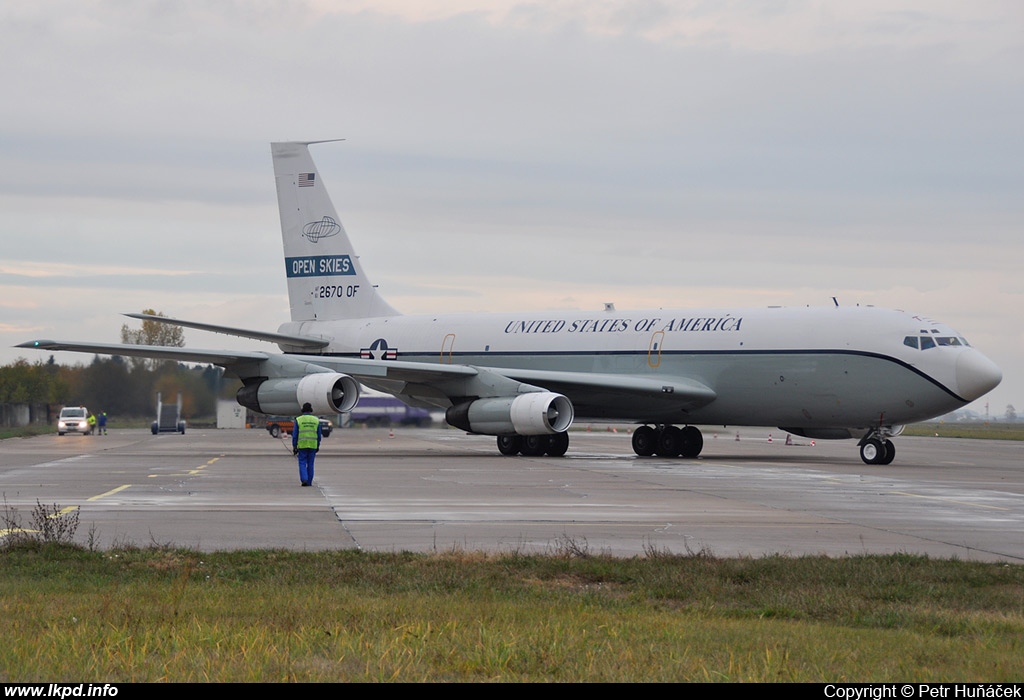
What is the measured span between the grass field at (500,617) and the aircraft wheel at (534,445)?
21.0 metres

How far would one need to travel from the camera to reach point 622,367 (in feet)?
109

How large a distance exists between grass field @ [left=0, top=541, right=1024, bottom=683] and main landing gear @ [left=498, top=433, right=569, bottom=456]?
20.9 meters

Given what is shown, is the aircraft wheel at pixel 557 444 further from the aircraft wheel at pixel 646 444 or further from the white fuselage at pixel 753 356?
the aircraft wheel at pixel 646 444

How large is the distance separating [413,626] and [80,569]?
3.99 meters

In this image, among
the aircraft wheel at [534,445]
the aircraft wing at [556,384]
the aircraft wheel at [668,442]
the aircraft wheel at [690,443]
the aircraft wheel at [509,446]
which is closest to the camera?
the aircraft wing at [556,384]

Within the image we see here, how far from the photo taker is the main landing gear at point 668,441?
33844 millimetres

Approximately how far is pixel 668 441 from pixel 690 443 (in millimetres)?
619

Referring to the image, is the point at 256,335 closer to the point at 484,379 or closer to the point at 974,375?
the point at 484,379

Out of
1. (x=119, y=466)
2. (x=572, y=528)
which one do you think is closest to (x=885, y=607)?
(x=572, y=528)

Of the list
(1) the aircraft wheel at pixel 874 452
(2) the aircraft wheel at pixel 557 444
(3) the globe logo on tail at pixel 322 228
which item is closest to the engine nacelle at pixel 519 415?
(2) the aircraft wheel at pixel 557 444

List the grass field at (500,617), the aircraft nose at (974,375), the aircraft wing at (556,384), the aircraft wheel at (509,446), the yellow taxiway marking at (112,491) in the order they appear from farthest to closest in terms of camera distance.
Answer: the aircraft wheel at (509,446) < the aircraft wing at (556,384) < the aircraft nose at (974,375) < the yellow taxiway marking at (112,491) < the grass field at (500,617)

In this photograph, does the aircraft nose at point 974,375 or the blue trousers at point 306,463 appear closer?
the blue trousers at point 306,463

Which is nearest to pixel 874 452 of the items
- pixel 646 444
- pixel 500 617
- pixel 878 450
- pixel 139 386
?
pixel 878 450

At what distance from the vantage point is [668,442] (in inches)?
1344
